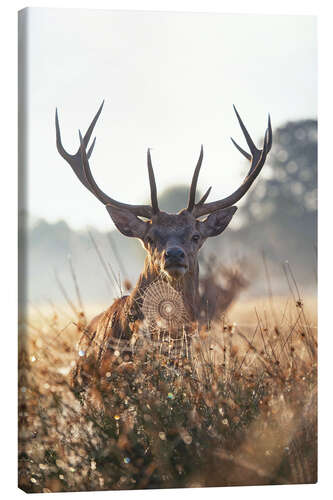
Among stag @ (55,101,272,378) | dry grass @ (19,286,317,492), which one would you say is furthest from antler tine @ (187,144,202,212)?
dry grass @ (19,286,317,492)

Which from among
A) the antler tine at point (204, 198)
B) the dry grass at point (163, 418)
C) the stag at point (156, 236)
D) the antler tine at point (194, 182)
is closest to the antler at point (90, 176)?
the stag at point (156, 236)

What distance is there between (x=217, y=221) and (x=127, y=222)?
0.69m

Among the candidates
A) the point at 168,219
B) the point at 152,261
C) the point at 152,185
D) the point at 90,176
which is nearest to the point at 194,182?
the point at 152,185

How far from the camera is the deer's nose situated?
528 cm

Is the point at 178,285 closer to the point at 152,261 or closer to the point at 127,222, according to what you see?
the point at 152,261

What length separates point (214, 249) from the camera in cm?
1152

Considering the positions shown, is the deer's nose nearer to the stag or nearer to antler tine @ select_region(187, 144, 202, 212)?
the stag

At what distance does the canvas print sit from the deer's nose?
1 cm

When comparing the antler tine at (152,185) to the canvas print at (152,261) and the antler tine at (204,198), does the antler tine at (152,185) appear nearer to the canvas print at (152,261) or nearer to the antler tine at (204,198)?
the canvas print at (152,261)

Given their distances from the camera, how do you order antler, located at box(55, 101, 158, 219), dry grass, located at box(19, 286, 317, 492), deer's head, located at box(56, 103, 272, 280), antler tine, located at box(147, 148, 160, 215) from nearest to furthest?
dry grass, located at box(19, 286, 317, 492) < antler tine, located at box(147, 148, 160, 215) < deer's head, located at box(56, 103, 272, 280) < antler, located at box(55, 101, 158, 219)

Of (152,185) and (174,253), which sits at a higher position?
(152,185)

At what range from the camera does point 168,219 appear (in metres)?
5.72

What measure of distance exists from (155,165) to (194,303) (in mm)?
1215

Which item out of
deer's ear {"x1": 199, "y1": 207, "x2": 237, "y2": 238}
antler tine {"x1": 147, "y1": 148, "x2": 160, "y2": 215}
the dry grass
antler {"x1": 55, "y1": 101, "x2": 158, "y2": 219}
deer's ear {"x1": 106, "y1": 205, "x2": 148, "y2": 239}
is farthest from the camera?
deer's ear {"x1": 199, "y1": 207, "x2": 237, "y2": 238}
